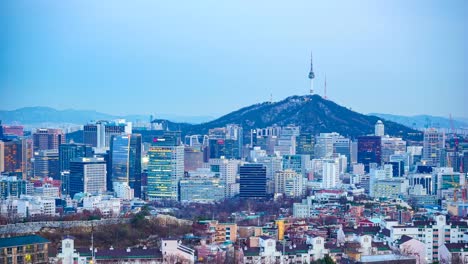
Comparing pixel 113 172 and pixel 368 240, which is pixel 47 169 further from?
pixel 368 240

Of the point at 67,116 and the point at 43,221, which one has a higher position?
the point at 67,116

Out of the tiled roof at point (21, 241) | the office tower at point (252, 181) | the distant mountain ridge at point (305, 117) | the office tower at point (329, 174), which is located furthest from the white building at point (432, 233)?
Result: the distant mountain ridge at point (305, 117)

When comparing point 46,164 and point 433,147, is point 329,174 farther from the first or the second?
point 46,164

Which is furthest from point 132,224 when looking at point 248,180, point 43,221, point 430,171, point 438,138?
point 438,138

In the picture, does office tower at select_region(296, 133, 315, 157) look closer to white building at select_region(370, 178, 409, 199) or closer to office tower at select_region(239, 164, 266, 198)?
office tower at select_region(239, 164, 266, 198)

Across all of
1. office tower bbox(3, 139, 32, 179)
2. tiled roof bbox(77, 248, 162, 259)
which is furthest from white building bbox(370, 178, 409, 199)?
tiled roof bbox(77, 248, 162, 259)

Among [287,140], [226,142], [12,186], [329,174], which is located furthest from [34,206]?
[287,140]

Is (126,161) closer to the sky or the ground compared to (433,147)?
closer to the ground
